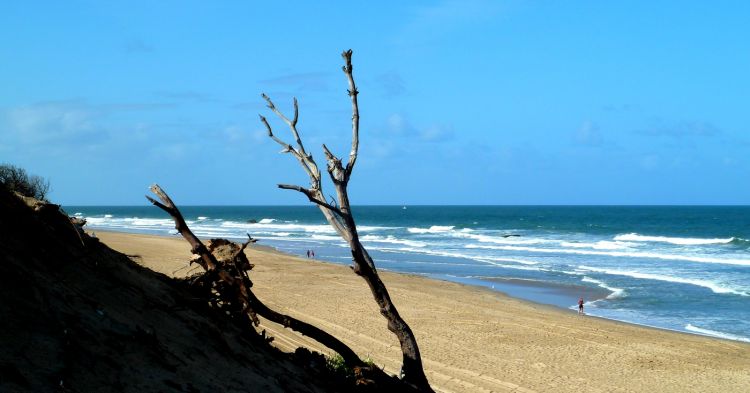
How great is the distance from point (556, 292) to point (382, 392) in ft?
70.1

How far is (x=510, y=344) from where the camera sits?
1535 cm

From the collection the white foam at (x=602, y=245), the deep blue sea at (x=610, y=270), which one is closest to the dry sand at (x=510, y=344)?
the deep blue sea at (x=610, y=270)

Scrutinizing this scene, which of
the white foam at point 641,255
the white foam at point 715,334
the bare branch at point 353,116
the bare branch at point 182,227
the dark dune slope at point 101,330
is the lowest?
the white foam at point 715,334

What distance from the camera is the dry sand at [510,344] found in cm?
1238

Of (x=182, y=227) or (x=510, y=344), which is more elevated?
(x=182, y=227)

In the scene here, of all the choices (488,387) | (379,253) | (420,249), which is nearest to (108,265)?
(488,387)

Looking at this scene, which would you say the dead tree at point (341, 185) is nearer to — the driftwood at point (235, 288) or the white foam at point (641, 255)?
the driftwood at point (235, 288)

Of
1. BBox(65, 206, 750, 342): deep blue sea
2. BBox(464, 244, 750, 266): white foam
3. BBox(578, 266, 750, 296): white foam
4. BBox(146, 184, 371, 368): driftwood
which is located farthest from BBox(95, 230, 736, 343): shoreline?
BBox(146, 184, 371, 368): driftwood

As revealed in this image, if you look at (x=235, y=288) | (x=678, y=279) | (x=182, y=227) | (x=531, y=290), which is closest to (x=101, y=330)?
(x=182, y=227)

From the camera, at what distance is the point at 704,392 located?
1269 cm

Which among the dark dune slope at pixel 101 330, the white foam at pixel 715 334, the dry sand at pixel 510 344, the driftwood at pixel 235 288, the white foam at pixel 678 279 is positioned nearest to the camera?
the dark dune slope at pixel 101 330

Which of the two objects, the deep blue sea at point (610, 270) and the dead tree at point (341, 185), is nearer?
the dead tree at point (341, 185)

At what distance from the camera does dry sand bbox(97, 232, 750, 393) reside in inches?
487

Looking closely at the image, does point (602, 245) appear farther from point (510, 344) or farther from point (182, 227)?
point (182, 227)
